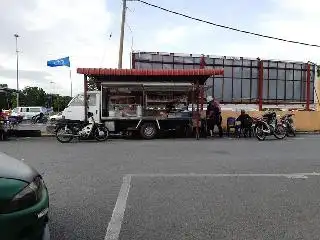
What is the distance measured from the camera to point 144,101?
62.8 feet

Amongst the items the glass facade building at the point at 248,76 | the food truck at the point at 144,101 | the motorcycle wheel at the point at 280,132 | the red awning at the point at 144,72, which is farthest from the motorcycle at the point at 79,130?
the glass facade building at the point at 248,76

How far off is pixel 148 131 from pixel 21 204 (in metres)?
15.5

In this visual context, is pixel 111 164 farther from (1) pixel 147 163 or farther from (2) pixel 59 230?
(2) pixel 59 230

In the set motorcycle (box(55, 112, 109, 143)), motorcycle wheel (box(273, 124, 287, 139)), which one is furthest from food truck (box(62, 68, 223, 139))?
motorcycle wheel (box(273, 124, 287, 139))

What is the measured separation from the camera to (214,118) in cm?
1941

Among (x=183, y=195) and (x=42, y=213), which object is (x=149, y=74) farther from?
(x=42, y=213)

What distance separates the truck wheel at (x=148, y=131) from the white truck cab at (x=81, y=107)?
1.76 meters

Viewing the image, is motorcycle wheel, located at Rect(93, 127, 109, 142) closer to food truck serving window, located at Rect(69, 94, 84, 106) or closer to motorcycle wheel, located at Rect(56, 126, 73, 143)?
motorcycle wheel, located at Rect(56, 126, 73, 143)

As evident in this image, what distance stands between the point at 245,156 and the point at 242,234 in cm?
717

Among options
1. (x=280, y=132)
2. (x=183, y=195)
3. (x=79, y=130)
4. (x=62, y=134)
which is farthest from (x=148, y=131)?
(x=183, y=195)

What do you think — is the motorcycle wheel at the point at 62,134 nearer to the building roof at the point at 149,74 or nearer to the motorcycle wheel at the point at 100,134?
the motorcycle wheel at the point at 100,134

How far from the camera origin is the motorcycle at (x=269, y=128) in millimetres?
17984

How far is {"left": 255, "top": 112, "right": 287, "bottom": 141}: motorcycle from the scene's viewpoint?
17984mm

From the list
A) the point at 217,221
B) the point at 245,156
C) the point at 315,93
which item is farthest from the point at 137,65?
the point at 217,221
